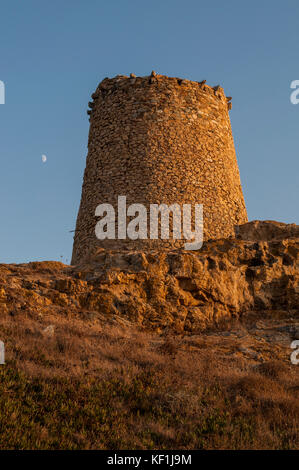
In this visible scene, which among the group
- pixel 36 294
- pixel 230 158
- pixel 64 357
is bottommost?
pixel 64 357

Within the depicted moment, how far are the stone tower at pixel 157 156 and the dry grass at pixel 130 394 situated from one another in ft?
22.2

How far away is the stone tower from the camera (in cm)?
1487

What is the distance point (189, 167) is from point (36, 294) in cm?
800

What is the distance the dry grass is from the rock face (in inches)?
43.5

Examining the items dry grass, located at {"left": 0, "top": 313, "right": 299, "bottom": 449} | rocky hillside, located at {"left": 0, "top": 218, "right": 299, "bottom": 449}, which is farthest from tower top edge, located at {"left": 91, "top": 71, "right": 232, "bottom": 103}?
dry grass, located at {"left": 0, "top": 313, "right": 299, "bottom": 449}

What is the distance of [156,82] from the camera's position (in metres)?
15.9

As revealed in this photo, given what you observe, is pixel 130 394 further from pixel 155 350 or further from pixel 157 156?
pixel 157 156

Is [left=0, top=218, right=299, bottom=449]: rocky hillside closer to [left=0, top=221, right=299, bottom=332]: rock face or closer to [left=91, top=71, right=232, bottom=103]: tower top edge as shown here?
[left=0, top=221, right=299, bottom=332]: rock face

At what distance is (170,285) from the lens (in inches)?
410

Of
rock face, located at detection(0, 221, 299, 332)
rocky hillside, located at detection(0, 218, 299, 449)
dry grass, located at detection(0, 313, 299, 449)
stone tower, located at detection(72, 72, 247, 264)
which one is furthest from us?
stone tower, located at detection(72, 72, 247, 264)
